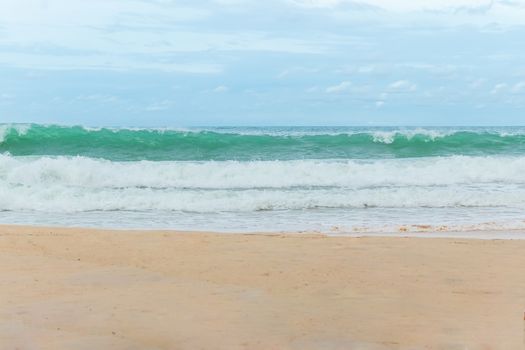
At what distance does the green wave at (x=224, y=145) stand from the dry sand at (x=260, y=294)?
16817 mm

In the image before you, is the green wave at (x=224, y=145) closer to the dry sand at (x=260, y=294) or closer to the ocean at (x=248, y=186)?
the ocean at (x=248, y=186)

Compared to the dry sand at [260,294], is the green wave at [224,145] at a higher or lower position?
higher

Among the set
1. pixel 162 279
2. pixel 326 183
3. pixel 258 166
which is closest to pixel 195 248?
pixel 162 279

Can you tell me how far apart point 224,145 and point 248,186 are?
10.4 m

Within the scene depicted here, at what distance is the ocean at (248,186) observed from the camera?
38.3 ft

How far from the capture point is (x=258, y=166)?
1892 centimetres

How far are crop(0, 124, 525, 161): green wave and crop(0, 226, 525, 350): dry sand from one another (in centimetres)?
1682

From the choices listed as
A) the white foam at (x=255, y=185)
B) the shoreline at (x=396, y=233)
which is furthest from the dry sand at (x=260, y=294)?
the white foam at (x=255, y=185)

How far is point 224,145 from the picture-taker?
2694cm

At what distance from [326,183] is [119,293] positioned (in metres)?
12.4

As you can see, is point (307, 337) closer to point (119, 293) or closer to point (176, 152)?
point (119, 293)

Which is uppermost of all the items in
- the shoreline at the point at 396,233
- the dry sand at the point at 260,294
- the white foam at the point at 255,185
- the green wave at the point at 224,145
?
the green wave at the point at 224,145

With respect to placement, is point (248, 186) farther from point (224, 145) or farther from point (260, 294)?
point (260, 294)

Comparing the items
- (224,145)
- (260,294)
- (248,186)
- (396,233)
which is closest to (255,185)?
(248,186)
